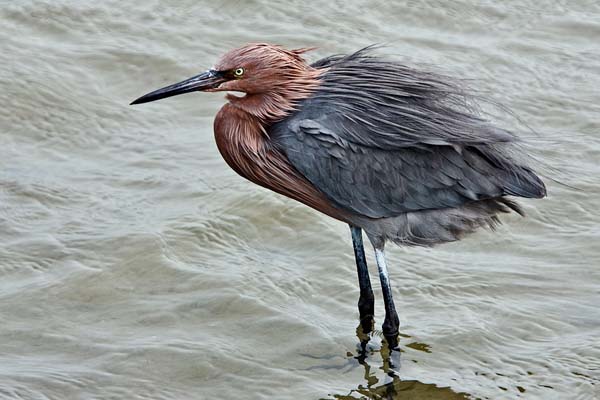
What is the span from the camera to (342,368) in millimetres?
6285

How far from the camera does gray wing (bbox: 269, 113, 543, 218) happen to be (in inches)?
246

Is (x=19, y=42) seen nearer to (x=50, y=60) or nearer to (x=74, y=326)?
(x=50, y=60)

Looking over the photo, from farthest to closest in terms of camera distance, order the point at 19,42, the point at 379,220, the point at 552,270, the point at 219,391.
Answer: the point at 19,42, the point at 552,270, the point at 379,220, the point at 219,391

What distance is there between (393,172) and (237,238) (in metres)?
1.51

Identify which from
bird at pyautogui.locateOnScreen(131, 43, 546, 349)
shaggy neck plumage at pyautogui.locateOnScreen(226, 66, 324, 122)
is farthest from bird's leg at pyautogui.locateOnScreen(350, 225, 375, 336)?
shaggy neck plumage at pyautogui.locateOnScreen(226, 66, 324, 122)

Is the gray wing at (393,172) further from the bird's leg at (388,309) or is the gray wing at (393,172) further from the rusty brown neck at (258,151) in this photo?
the bird's leg at (388,309)

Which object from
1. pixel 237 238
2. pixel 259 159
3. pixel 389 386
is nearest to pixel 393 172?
pixel 259 159

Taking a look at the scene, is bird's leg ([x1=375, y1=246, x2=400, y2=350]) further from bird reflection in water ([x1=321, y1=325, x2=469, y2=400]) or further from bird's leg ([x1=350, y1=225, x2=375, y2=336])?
bird's leg ([x1=350, y1=225, x2=375, y2=336])

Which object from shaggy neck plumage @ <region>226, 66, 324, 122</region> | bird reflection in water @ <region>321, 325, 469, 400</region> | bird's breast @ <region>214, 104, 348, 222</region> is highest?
shaggy neck plumage @ <region>226, 66, 324, 122</region>

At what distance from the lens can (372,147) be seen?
6309mm

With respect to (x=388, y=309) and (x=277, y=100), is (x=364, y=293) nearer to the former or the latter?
(x=388, y=309)

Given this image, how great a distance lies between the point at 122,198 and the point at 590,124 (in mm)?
3524

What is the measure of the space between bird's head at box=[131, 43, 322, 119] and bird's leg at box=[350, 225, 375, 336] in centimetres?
84

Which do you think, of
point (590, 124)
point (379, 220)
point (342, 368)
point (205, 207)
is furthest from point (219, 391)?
point (590, 124)
